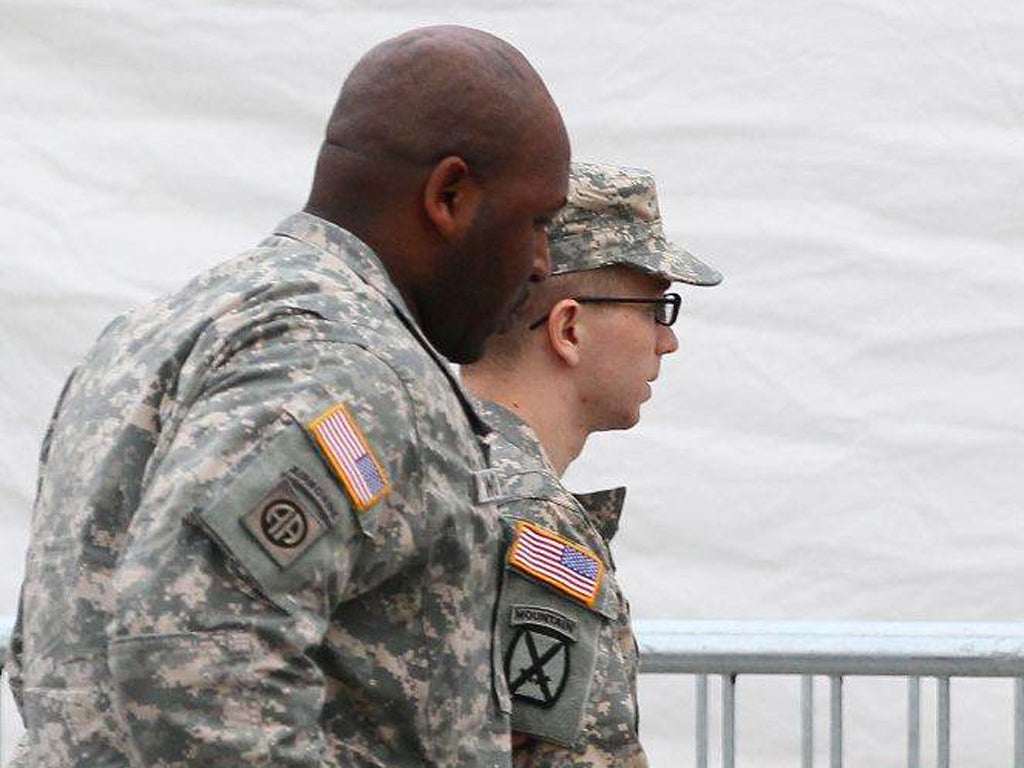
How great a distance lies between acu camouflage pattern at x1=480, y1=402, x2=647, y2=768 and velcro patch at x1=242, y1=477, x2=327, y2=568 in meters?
0.44

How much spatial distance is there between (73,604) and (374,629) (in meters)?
0.16

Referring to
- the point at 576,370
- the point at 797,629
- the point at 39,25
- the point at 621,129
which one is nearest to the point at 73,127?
the point at 39,25

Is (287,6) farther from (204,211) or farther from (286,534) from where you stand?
(286,534)

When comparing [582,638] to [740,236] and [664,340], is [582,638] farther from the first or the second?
[740,236]

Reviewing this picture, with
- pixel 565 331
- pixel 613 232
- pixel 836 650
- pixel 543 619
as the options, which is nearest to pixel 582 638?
pixel 543 619

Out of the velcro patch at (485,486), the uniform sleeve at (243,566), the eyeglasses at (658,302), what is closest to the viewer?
the uniform sleeve at (243,566)

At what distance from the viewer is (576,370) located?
1.93m

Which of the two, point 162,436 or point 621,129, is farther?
point 621,129

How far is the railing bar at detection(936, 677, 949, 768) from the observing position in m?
2.59

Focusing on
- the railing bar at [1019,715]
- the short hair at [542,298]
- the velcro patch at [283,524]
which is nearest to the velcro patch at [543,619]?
the short hair at [542,298]

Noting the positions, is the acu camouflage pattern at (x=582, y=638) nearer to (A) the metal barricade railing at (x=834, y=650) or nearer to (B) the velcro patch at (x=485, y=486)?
(B) the velcro patch at (x=485, y=486)

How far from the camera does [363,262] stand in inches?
54.7

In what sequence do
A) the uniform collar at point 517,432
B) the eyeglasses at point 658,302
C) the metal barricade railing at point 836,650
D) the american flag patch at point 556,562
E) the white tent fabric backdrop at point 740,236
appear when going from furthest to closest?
the white tent fabric backdrop at point 740,236 < the metal barricade railing at point 836,650 < the eyeglasses at point 658,302 < the uniform collar at point 517,432 < the american flag patch at point 556,562

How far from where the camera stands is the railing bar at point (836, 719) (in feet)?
8.56
